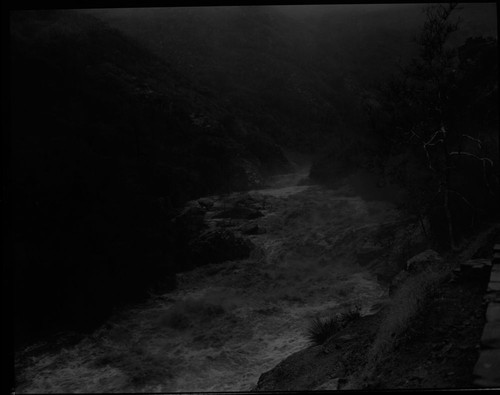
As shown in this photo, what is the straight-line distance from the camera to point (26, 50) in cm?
960

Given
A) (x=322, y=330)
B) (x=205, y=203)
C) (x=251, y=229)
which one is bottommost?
(x=322, y=330)

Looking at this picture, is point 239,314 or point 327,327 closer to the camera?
point 327,327

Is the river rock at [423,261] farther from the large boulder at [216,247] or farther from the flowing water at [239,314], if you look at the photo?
the large boulder at [216,247]

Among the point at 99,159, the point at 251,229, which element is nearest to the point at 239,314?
the point at 251,229

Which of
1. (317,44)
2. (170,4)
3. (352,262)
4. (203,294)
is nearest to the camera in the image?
(170,4)

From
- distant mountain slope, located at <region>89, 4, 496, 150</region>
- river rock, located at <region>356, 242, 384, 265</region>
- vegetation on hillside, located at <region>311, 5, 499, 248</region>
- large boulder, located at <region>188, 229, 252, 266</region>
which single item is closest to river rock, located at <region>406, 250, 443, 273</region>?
vegetation on hillside, located at <region>311, 5, 499, 248</region>

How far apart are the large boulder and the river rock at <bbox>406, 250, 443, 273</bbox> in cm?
317

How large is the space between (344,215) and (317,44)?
14.7ft

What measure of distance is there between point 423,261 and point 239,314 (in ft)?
10.8

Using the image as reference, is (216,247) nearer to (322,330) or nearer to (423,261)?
(322,330)

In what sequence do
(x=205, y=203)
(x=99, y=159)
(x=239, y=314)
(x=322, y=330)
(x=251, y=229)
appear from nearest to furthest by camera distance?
1. (x=322, y=330)
2. (x=239, y=314)
3. (x=205, y=203)
4. (x=251, y=229)
5. (x=99, y=159)

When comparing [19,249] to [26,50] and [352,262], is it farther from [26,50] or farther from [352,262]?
[352,262]

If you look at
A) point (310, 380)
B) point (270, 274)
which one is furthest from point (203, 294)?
point (310, 380)

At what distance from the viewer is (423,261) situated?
6.90 metres
